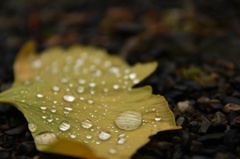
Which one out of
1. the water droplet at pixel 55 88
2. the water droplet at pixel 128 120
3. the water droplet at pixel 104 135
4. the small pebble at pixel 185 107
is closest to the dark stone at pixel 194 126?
the small pebble at pixel 185 107

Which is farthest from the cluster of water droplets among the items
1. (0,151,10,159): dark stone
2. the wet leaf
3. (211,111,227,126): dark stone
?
(211,111,227,126): dark stone

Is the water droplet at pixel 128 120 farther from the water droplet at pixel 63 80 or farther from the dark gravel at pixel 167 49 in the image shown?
the water droplet at pixel 63 80

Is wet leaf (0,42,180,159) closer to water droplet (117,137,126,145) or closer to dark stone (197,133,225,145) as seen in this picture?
water droplet (117,137,126,145)

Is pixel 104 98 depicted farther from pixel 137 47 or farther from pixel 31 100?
pixel 137 47

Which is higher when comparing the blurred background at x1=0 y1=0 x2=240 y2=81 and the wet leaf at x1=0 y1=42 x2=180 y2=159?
the blurred background at x1=0 y1=0 x2=240 y2=81

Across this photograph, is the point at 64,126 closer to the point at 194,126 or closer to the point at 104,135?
the point at 104,135

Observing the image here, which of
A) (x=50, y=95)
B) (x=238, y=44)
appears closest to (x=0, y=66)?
(x=50, y=95)

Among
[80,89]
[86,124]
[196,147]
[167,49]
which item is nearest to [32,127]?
[86,124]

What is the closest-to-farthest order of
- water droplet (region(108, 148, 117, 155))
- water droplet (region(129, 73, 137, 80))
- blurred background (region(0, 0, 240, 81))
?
water droplet (region(108, 148, 117, 155))
water droplet (region(129, 73, 137, 80))
blurred background (region(0, 0, 240, 81))
